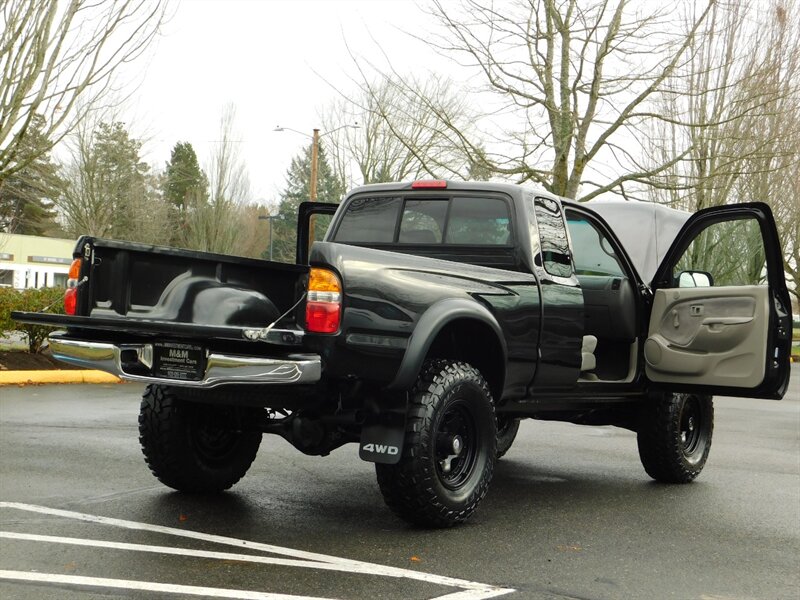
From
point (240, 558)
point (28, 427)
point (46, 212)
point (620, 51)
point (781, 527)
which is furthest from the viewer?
point (46, 212)

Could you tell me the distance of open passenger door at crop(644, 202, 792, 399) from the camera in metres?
6.70

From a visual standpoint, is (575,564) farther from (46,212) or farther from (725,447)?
(46,212)

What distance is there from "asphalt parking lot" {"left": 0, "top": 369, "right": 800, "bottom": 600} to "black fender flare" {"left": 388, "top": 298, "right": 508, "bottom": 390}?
872 mm

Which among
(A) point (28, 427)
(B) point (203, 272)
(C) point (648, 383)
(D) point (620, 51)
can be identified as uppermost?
(D) point (620, 51)

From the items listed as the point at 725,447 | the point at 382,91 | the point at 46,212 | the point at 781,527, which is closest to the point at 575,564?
the point at 781,527

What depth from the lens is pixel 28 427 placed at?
9.09 metres

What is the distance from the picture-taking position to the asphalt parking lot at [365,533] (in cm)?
430

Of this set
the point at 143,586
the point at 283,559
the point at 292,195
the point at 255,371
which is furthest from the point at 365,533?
the point at 292,195

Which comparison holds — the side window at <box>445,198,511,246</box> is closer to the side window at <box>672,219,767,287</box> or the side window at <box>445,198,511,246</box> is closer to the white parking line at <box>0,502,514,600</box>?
the white parking line at <box>0,502,514,600</box>

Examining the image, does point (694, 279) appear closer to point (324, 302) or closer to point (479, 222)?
point (479, 222)

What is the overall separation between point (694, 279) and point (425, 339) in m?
3.08

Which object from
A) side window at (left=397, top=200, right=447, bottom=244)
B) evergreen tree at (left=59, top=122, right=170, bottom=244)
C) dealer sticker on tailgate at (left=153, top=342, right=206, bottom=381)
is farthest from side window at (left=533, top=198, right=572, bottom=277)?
evergreen tree at (left=59, top=122, right=170, bottom=244)

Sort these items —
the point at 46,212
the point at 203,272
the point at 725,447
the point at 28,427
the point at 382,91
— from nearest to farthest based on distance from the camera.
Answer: the point at 203,272 → the point at 28,427 → the point at 725,447 → the point at 382,91 → the point at 46,212

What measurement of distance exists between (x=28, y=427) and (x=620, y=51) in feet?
37.9
